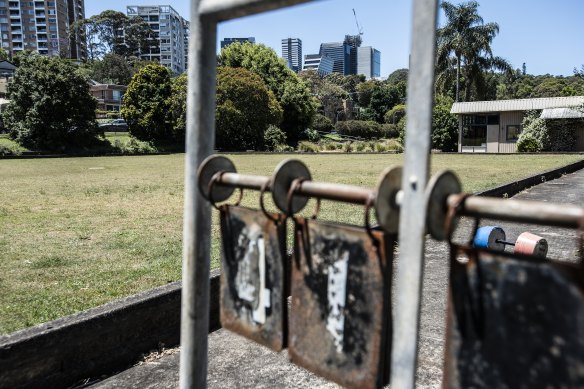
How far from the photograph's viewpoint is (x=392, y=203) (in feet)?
3.81

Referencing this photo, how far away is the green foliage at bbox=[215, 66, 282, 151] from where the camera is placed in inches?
1439

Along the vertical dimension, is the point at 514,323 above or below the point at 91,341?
above

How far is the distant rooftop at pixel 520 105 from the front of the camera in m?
34.6

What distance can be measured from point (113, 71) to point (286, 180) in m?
95.9

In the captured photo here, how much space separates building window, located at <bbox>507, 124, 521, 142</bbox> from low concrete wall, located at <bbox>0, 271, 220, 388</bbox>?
3733 cm

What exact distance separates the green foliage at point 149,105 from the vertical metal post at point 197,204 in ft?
134

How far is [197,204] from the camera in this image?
5.22 ft

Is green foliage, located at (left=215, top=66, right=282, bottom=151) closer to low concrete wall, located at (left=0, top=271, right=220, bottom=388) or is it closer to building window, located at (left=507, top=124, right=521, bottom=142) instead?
building window, located at (left=507, top=124, right=521, bottom=142)

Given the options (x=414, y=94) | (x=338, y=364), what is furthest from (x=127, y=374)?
(x=414, y=94)

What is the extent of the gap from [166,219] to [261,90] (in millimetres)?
30702

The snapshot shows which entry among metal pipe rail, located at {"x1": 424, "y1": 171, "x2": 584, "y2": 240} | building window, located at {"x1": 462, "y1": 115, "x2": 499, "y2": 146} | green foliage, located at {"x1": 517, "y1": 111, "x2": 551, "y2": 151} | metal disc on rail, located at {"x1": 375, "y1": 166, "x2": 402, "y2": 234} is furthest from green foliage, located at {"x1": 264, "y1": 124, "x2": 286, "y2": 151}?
metal pipe rail, located at {"x1": 424, "y1": 171, "x2": 584, "y2": 240}

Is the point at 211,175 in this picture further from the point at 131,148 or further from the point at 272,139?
the point at 272,139

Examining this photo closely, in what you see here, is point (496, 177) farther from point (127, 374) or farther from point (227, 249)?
point (227, 249)

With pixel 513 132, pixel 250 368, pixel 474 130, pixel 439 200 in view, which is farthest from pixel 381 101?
pixel 439 200
